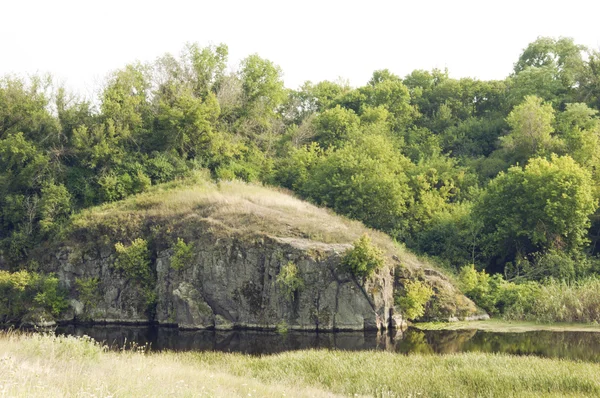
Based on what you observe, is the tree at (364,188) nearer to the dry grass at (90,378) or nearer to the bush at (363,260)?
the bush at (363,260)

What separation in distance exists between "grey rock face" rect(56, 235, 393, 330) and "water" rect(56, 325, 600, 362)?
134 centimetres

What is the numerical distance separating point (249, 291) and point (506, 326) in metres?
15.8

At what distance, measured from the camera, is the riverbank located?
29.9m

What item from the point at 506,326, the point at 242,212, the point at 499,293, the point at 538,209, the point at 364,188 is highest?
the point at 364,188

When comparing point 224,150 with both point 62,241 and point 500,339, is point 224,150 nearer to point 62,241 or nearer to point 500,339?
point 62,241

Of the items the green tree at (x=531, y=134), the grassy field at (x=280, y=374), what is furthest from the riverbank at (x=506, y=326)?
the green tree at (x=531, y=134)

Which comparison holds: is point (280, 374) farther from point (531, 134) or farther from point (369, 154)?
point (531, 134)

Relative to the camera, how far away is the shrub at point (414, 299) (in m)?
33.9

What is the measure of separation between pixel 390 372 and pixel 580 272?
2403 cm

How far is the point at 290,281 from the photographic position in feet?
113

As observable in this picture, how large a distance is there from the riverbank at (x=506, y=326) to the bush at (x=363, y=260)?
4.63m

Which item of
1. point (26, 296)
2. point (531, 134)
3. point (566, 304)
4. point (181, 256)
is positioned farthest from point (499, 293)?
point (26, 296)

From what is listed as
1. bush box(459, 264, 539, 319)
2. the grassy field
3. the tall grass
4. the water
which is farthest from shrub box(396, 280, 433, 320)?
the grassy field

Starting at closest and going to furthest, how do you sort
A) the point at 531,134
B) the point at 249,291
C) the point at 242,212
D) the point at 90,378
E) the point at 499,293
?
the point at 90,378
the point at 249,291
the point at 499,293
the point at 242,212
the point at 531,134
